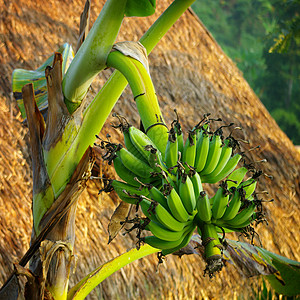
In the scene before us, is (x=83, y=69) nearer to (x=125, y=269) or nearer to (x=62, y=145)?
(x=62, y=145)

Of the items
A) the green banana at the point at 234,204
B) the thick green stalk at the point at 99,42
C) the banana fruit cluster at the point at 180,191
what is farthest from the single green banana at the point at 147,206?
the thick green stalk at the point at 99,42

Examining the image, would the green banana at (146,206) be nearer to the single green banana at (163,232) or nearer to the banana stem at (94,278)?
the single green banana at (163,232)

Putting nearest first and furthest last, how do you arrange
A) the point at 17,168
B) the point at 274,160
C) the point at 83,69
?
the point at 83,69 → the point at 17,168 → the point at 274,160

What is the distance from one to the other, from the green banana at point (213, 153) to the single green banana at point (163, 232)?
0.42ft

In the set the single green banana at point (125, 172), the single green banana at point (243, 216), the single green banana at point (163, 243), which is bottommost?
the single green banana at point (243, 216)

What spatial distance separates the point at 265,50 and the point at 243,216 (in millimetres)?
9143

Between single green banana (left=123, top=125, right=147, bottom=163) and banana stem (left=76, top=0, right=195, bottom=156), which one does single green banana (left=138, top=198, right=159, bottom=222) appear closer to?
single green banana (left=123, top=125, right=147, bottom=163)

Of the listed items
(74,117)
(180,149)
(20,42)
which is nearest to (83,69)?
(74,117)

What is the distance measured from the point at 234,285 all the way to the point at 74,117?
51.7 inches

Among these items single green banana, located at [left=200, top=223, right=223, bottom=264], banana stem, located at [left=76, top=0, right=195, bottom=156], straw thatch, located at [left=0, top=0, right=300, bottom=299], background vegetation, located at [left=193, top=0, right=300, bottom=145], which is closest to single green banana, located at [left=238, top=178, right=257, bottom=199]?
single green banana, located at [left=200, top=223, right=223, bottom=264]

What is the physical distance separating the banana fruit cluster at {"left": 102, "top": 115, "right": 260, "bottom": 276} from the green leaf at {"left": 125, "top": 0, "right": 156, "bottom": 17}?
28 centimetres

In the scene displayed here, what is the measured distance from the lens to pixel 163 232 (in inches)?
28.4

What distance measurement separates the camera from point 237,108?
260 cm

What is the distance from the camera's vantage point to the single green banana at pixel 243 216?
2.36 feet
